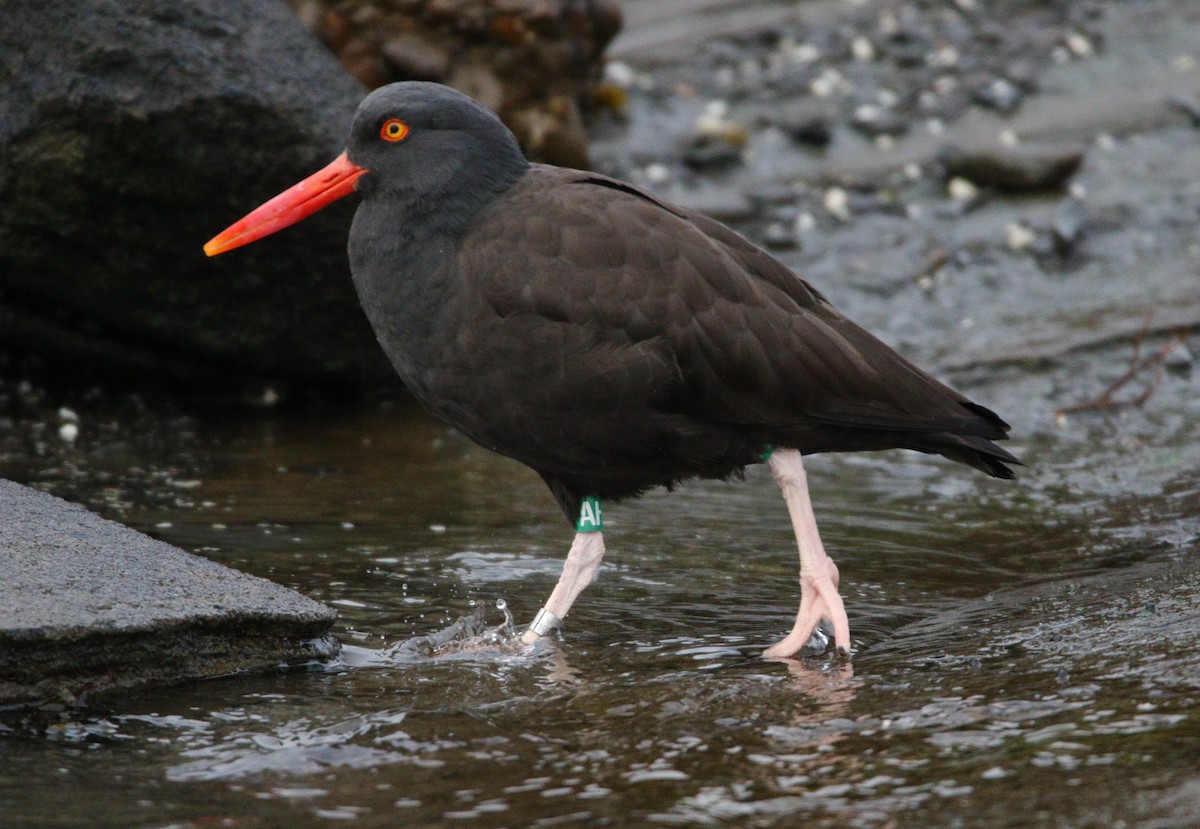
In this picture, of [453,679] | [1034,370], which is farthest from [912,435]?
[1034,370]

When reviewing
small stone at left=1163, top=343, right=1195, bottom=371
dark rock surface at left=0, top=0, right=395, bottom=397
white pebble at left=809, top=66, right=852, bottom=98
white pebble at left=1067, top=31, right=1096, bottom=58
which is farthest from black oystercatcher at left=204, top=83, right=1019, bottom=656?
white pebble at left=1067, top=31, right=1096, bottom=58

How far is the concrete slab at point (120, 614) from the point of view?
3543 millimetres

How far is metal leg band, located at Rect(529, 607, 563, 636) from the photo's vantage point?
14.3ft

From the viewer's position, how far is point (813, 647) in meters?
4.25

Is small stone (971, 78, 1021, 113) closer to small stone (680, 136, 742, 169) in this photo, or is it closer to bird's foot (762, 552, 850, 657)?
small stone (680, 136, 742, 169)

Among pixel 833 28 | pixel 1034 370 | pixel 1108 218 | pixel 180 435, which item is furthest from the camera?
pixel 833 28

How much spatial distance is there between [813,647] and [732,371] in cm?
81

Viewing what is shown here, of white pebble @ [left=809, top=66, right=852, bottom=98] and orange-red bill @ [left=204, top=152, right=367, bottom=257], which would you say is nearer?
orange-red bill @ [left=204, top=152, right=367, bottom=257]

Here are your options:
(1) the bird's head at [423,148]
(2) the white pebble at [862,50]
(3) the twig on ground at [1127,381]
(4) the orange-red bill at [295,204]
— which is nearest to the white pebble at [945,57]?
(2) the white pebble at [862,50]

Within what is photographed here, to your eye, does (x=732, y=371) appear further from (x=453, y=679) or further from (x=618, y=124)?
(x=618, y=124)

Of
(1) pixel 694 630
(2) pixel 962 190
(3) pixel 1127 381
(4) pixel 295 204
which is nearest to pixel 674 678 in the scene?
(1) pixel 694 630

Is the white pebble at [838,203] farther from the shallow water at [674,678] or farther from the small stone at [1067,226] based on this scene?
the shallow water at [674,678]

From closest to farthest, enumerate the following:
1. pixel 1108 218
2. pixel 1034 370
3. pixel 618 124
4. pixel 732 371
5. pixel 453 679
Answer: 1. pixel 453 679
2. pixel 732 371
3. pixel 1034 370
4. pixel 1108 218
5. pixel 618 124

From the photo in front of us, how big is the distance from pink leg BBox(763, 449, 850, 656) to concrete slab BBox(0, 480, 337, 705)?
1286 millimetres
